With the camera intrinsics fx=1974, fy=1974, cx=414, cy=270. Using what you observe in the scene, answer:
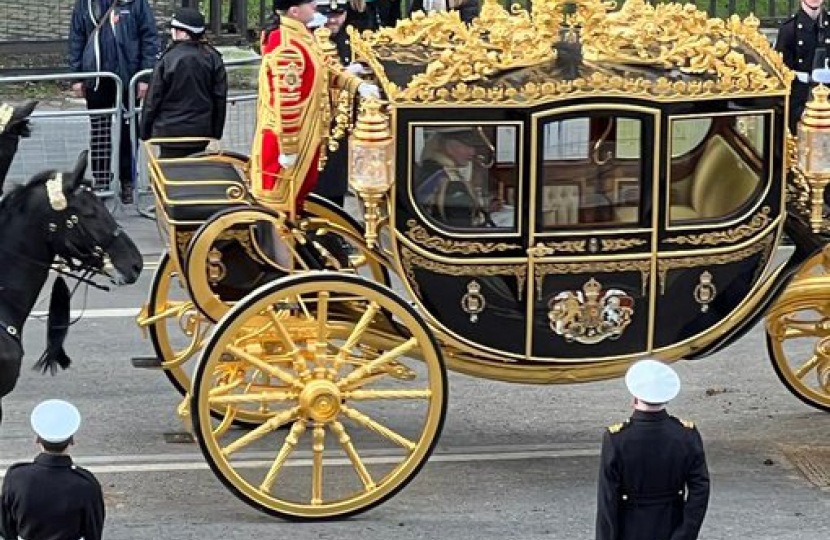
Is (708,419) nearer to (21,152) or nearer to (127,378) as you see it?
(127,378)

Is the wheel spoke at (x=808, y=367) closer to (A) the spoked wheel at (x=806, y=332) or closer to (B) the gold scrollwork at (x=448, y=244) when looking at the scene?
(A) the spoked wheel at (x=806, y=332)

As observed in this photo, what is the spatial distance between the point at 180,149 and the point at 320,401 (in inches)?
104

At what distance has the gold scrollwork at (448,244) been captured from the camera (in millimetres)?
8375

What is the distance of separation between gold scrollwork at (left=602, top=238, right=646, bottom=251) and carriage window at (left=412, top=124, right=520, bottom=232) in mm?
414

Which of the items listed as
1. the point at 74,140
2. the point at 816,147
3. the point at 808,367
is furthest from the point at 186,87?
the point at 816,147

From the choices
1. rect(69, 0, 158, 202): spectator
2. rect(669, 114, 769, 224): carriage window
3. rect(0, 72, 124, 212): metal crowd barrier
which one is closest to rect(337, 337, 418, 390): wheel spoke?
rect(669, 114, 769, 224): carriage window

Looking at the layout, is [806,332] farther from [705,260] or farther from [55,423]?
[55,423]

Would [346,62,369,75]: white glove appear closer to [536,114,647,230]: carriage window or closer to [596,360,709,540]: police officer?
[536,114,647,230]: carriage window

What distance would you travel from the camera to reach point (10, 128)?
28.7 feet

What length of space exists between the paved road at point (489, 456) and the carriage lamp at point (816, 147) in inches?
50.3

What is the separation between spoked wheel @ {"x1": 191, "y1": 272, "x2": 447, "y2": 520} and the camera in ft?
26.7

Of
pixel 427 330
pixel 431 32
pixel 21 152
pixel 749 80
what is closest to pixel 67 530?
pixel 427 330

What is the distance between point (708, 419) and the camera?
9812mm

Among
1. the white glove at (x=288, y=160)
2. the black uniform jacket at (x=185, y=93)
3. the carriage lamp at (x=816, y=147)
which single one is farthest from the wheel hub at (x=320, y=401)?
the black uniform jacket at (x=185, y=93)
